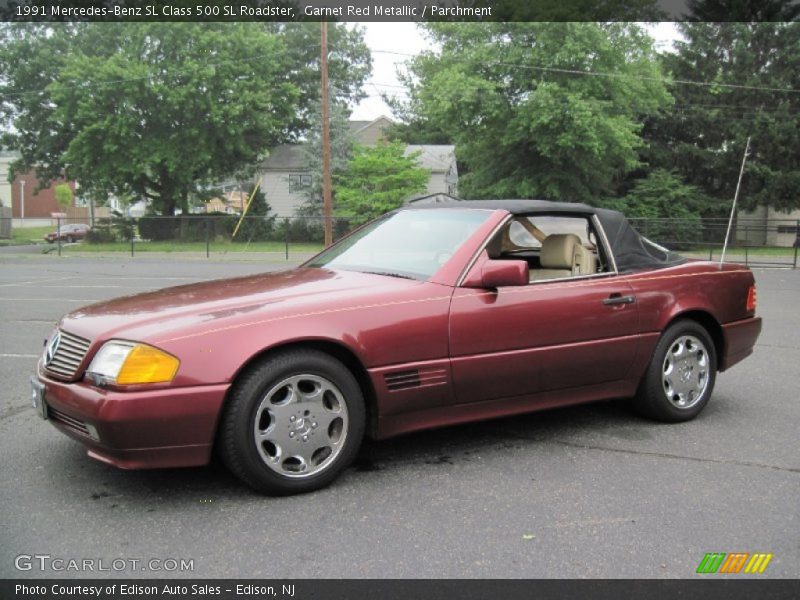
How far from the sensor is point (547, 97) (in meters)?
28.9

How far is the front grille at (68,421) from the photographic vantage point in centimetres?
355

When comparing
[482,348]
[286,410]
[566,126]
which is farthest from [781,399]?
[566,126]

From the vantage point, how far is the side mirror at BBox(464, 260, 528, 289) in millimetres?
4168

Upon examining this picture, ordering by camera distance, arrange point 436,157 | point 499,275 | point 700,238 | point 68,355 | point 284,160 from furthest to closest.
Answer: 1. point 436,157
2. point 284,160
3. point 700,238
4. point 499,275
5. point 68,355

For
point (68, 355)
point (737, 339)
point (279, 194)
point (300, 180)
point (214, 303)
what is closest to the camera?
point (68, 355)

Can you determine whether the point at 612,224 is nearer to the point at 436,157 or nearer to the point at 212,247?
the point at 212,247

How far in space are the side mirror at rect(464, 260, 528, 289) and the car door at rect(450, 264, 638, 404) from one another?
64 millimetres

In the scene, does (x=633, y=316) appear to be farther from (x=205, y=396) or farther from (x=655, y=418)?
(x=205, y=396)

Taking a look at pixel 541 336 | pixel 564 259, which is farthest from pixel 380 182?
pixel 541 336

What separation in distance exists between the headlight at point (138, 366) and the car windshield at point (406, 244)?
150 centimetres

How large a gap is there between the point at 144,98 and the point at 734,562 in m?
35.9

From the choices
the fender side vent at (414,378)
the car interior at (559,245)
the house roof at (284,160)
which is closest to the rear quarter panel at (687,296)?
the car interior at (559,245)

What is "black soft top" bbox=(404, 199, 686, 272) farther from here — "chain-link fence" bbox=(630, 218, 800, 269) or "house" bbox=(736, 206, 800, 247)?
"house" bbox=(736, 206, 800, 247)

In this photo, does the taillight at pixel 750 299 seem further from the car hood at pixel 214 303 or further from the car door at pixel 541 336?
the car hood at pixel 214 303
